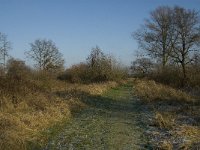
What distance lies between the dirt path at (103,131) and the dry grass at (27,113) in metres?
0.69

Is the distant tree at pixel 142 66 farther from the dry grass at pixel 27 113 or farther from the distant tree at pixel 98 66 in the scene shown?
the dry grass at pixel 27 113

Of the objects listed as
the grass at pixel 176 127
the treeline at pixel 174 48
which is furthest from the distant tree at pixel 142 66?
the grass at pixel 176 127

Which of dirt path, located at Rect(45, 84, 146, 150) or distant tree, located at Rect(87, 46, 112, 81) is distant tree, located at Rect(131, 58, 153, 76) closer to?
distant tree, located at Rect(87, 46, 112, 81)

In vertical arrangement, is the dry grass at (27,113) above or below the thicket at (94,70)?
below

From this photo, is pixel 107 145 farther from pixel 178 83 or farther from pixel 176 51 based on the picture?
pixel 176 51

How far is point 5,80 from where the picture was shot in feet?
60.6

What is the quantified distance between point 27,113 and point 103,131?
3331 millimetres

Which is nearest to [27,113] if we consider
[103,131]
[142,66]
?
[103,131]

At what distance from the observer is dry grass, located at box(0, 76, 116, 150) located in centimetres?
1097

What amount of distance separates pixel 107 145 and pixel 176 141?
2074 millimetres

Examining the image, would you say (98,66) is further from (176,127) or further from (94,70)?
A: (176,127)

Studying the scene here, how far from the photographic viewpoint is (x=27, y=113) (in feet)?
48.9

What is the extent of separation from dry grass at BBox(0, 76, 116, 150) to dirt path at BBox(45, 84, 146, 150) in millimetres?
687

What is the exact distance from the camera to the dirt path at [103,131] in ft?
36.7
